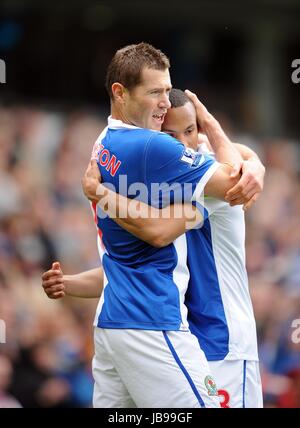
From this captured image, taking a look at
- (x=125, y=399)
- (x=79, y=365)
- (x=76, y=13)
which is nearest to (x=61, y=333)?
(x=79, y=365)

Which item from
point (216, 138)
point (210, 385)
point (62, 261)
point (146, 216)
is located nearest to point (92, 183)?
point (146, 216)

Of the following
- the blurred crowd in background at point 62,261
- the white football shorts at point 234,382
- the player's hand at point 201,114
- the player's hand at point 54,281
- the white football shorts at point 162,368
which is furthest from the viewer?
the blurred crowd in background at point 62,261

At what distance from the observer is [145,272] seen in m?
4.88

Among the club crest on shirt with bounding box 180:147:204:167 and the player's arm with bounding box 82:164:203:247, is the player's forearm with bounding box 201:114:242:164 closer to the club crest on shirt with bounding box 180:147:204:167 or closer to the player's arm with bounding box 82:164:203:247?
the club crest on shirt with bounding box 180:147:204:167

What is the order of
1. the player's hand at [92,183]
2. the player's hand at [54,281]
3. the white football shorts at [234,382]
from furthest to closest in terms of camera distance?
the player's hand at [54,281] → the white football shorts at [234,382] → the player's hand at [92,183]

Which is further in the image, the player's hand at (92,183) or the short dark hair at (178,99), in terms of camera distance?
the short dark hair at (178,99)

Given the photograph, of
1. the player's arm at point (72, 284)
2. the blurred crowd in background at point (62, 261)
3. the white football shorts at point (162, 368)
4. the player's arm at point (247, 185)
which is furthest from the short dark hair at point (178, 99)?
the blurred crowd in background at point (62, 261)

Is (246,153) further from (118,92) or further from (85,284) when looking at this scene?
(85,284)

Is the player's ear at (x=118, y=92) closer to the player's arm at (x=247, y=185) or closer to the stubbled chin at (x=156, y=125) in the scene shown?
the stubbled chin at (x=156, y=125)

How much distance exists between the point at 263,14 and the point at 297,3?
60 centimetres

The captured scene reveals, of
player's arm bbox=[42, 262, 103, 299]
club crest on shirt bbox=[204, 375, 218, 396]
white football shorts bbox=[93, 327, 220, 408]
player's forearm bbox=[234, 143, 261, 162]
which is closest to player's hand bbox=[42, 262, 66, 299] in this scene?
player's arm bbox=[42, 262, 103, 299]

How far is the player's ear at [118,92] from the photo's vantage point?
5039 mm

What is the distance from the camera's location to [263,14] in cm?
1802

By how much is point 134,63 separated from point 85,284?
1162 mm
